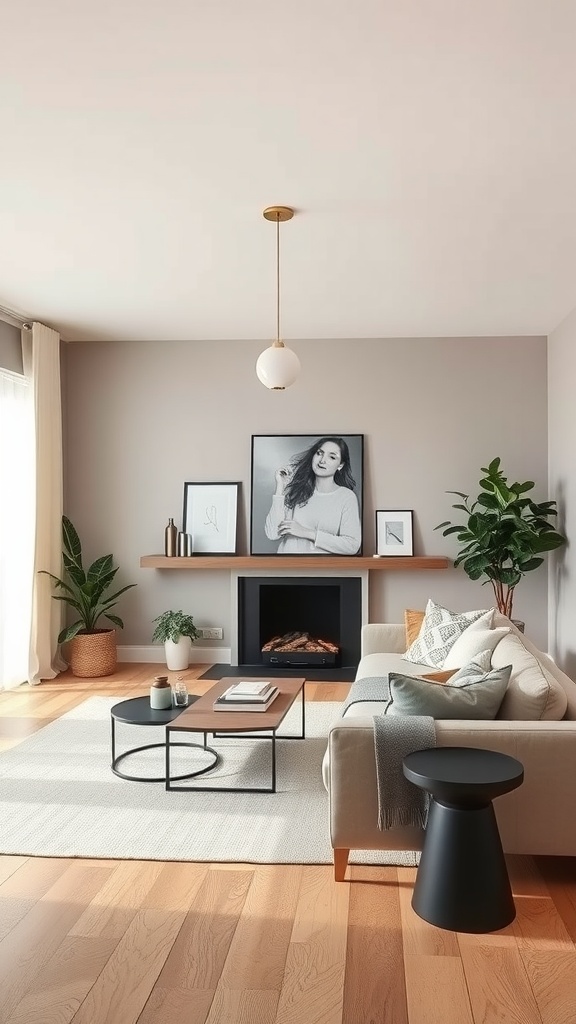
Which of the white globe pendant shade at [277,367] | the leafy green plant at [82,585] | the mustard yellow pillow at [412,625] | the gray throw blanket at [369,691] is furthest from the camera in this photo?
the leafy green plant at [82,585]

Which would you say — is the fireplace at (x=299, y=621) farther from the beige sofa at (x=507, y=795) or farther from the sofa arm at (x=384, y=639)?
the beige sofa at (x=507, y=795)

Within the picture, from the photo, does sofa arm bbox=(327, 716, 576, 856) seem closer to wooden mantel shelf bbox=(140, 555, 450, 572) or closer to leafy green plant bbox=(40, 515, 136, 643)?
wooden mantel shelf bbox=(140, 555, 450, 572)

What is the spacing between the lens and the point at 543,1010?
7.09 ft

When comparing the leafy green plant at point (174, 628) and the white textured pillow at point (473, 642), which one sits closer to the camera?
the white textured pillow at point (473, 642)

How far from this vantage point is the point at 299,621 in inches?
279

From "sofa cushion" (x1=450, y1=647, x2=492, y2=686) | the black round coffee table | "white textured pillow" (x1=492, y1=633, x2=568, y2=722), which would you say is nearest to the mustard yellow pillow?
the black round coffee table

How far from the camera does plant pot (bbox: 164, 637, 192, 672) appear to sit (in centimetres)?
666

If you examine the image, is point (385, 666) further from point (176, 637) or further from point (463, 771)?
point (176, 637)

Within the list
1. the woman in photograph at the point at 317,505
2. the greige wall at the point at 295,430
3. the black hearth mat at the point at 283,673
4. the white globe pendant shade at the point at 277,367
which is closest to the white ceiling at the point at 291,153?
the white globe pendant shade at the point at 277,367

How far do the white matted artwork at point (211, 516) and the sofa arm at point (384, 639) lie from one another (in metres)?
1.88

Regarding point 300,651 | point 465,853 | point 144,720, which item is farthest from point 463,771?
point 300,651

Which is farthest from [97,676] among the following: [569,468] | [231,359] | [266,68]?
[266,68]

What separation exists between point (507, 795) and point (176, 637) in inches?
161

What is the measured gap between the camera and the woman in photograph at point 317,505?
6734mm
